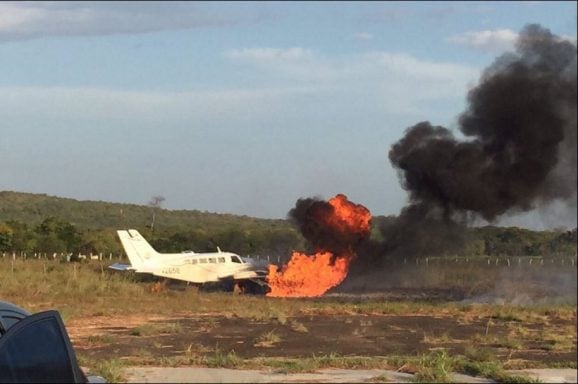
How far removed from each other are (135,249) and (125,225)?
36.4 meters

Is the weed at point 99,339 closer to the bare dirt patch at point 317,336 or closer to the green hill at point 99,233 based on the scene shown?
the bare dirt patch at point 317,336

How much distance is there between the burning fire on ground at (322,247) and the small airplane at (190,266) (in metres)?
1.27

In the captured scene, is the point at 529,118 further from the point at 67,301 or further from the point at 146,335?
the point at 67,301

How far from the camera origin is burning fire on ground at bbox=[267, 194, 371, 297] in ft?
130

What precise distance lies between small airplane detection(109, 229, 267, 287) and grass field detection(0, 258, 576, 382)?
45.8 inches

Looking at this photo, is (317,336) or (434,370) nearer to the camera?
(434,370)

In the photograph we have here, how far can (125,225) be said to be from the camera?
7650 centimetres

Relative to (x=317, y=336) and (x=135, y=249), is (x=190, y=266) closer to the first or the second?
(x=135, y=249)

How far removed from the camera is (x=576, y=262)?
31.0ft

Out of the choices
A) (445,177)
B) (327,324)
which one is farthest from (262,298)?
(327,324)

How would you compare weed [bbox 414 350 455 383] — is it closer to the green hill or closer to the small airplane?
the green hill

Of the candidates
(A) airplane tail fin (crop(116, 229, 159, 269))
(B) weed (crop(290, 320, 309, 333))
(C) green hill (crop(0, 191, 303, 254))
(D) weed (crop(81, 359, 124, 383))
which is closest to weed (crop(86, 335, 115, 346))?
(B) weed (crop(290, 320, 309, 333))

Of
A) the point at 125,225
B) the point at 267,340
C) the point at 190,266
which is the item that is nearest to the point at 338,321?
the point at 267,340

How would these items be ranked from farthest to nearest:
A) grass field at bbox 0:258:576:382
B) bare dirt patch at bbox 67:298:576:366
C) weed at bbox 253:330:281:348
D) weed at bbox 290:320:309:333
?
weed at bbox 290:320:309:333 < weed at bbox 253:330:281:348 < bare dirt patch at bbox 67:298:576:366 < grass field at bbox 0:258:576:382
